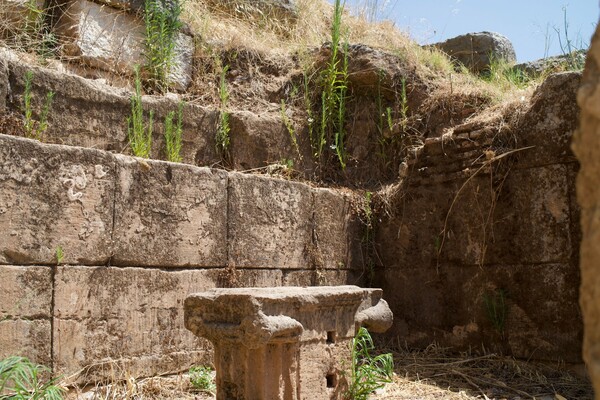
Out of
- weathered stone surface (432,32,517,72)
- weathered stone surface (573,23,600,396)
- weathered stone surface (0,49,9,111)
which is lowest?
weathered stone surface (573,23,600,396)

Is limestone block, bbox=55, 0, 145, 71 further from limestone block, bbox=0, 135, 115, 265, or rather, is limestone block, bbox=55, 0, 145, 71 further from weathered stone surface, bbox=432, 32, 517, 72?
weathered stone surface, bbox=432, 32, 517, 72

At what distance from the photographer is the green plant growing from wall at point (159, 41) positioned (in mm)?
6391

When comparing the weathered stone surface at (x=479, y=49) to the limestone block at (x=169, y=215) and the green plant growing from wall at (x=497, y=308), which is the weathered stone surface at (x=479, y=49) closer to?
the green plant growing from wall at (x=497, y=308)

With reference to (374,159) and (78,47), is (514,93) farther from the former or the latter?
(78,47)

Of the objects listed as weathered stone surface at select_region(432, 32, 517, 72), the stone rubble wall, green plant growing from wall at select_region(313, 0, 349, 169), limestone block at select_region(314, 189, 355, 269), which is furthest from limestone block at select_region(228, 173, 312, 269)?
weathered stone surface at select_region(432, 32, 517, 72)

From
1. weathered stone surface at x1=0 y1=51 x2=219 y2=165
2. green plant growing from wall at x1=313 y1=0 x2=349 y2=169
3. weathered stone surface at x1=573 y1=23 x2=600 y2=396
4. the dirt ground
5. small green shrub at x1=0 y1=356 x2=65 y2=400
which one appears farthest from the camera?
green plant growing from wall at x1=313 y1=0 x2=349 y2=169

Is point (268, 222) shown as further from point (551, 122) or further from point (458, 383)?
point (551, 122)

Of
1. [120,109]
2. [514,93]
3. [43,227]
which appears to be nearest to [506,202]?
[514,93]

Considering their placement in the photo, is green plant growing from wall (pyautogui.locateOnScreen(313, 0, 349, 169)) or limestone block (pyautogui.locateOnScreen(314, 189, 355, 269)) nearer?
limestone block (pyautogui.locateOnScreen(314, 189, 355, 269))

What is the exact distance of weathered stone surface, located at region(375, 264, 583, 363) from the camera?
535 centimetres

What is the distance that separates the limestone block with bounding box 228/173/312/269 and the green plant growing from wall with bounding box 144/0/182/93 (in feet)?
4.91

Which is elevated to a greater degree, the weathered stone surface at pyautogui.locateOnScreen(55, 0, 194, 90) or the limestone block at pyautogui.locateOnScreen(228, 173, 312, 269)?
the weathered stone surface at pyautogui.locateOnScreen(55, 0, 194, 90)

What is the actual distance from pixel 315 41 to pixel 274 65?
115 cm

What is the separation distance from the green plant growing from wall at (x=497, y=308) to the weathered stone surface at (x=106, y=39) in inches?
142
